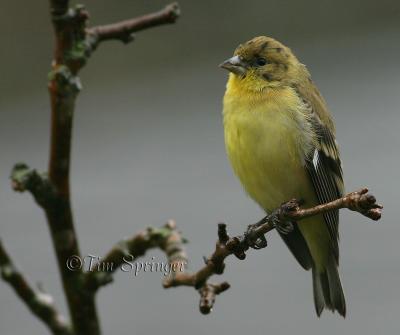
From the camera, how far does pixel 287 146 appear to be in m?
3.87

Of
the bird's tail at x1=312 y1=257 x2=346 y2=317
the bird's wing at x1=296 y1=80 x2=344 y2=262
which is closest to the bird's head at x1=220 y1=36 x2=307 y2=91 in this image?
the bird's wing at x1=296 y1=80 x2=344 y2=262

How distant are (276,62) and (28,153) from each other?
3.33m

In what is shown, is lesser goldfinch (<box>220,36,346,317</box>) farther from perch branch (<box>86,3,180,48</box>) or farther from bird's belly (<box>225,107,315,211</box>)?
perch branch (<box>86,3,180,48</box>)

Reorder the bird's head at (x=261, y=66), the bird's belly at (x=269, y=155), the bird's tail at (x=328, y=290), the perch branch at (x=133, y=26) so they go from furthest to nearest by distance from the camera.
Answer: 1. the bird's tail at (x=328, y=290)
2. the bird's head at (x=261, y=66)
3. the bird's belly at (x=269, y=155)
4. the perch branch at (x=133, y=26)

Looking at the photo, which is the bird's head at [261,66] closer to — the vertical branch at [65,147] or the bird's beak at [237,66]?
the bird's beak at [237,66]

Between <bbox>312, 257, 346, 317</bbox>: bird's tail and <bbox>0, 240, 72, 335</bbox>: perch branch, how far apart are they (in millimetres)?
2874

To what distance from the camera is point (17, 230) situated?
6184mm

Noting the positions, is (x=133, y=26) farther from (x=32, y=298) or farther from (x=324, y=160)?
(x=324, y=160)

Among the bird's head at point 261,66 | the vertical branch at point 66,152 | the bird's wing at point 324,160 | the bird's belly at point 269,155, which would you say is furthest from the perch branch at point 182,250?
the bird's head at point 261,66

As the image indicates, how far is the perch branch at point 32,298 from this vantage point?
1370mm

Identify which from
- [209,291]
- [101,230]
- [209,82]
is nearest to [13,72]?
[209,82]

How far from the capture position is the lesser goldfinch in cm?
387

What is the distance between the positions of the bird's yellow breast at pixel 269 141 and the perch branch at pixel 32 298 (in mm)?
2440

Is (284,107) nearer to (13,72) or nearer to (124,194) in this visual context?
(124,194)
